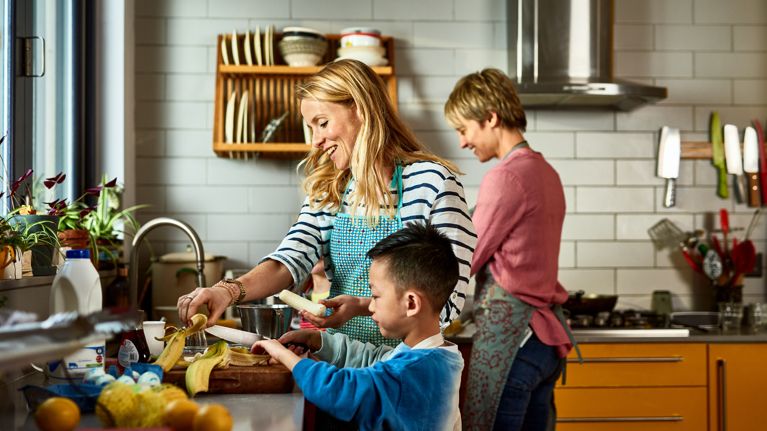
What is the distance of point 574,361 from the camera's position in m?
3.45

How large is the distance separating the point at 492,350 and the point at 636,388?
3.35 ft

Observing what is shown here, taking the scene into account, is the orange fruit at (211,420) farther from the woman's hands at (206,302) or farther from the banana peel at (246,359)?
the woman's hands at (206,302)

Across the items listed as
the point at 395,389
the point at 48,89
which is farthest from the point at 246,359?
the point at 48,89

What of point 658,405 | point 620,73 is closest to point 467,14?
point 620,73

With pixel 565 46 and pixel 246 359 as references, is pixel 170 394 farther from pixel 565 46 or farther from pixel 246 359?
pixel 565 46

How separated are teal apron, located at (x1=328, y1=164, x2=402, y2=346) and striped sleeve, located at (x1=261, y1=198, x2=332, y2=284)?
4 cm

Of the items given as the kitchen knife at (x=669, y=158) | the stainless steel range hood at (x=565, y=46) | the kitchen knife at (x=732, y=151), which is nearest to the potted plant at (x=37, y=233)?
the stainless steel range hood at (x=565, y=46)

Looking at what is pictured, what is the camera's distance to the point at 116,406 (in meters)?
1.20

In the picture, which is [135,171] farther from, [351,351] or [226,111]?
[351,351]

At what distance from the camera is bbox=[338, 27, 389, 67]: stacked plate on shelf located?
3.83 m

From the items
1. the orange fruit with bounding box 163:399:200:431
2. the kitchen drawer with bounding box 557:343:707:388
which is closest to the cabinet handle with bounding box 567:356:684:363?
the kitchen drawer with bounding box 557:343:707:388

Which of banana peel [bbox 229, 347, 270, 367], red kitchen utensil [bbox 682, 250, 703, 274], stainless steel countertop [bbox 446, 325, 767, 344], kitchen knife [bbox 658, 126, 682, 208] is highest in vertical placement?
kitchen knife [bbox 658, 126, 682, 208]

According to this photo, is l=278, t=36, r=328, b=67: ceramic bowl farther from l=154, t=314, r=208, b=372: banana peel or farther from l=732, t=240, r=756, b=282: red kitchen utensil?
l=154, t=314, r=208, b=372: banana peel

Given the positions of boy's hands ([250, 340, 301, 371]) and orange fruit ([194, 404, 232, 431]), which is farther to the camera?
boy's hands ([250, 340, 301, 371])
